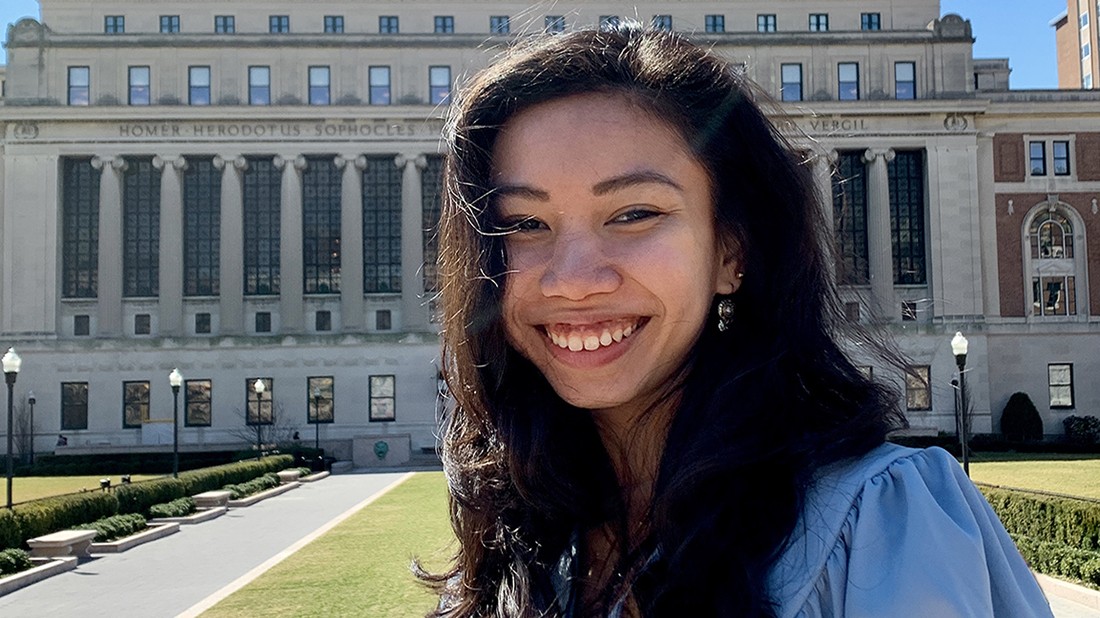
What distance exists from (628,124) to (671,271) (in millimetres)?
357

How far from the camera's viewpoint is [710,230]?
245 centimetres

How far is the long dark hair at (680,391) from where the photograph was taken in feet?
6.97

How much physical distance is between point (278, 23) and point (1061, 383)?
56.6 metres

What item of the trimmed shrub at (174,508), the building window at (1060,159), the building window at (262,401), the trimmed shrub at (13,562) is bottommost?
the trimmed shrub at (174,508)

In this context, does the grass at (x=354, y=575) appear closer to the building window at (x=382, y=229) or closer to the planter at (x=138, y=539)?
the planter at (x=138, y=539)

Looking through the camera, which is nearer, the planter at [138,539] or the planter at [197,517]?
the planter at [138,539]

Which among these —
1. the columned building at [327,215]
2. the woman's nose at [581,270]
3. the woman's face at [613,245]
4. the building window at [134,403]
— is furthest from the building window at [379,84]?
the woman's nose at [581,270]

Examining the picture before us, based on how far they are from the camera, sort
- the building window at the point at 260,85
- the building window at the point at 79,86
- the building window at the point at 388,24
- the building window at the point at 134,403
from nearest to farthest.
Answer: the building window at the point at 134,403, the building window at the point at 79,86, the building window at the point at 260,85, the building window at the point at 388,24

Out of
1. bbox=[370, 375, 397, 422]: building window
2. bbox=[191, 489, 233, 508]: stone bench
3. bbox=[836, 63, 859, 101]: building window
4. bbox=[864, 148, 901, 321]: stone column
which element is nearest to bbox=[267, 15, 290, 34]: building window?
bbox=[370, 375, 397, 422]: building window

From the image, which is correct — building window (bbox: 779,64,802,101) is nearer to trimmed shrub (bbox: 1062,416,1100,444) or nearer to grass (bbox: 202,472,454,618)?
trimmed shrub (bbox: 1062,416,1100,444)

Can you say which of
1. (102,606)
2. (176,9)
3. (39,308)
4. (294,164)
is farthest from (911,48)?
(102,606)

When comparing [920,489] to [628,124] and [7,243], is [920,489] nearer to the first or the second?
[628,124]

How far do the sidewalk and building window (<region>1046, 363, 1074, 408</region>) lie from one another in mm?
50921

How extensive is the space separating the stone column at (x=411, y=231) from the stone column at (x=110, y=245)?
17.3 m
